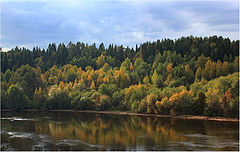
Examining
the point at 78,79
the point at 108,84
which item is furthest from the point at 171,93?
the point at 78,79

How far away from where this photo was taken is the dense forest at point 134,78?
289 feet

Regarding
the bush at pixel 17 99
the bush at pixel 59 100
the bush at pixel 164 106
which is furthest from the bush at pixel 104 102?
the bush at pixel 17 99

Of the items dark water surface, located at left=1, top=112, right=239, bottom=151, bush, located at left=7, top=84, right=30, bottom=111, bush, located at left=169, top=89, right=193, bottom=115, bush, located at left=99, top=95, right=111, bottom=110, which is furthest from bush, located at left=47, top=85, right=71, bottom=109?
bush, located at left=169, top=89, right=193, bottom=115

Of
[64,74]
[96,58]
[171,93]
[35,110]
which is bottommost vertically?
[35,110]

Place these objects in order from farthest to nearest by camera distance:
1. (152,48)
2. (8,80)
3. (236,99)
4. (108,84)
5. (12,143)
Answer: (152,48) → (8,80) → (108,84) → (236,99) → (12,143)

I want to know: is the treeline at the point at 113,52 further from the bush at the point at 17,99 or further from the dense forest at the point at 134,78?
the bush at the point at 17,99

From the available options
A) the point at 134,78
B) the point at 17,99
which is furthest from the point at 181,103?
the point at 17,99

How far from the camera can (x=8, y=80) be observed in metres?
140

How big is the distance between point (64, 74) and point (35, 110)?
40.1m

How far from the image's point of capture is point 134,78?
137 metres

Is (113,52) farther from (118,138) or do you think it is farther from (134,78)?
(118,138)

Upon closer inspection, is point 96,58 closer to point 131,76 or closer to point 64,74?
point 64,74

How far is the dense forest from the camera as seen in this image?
8819cm

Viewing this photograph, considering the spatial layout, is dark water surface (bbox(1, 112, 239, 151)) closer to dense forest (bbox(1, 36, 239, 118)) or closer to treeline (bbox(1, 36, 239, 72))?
dense forest (bbox(1, 36, 239, 118))
